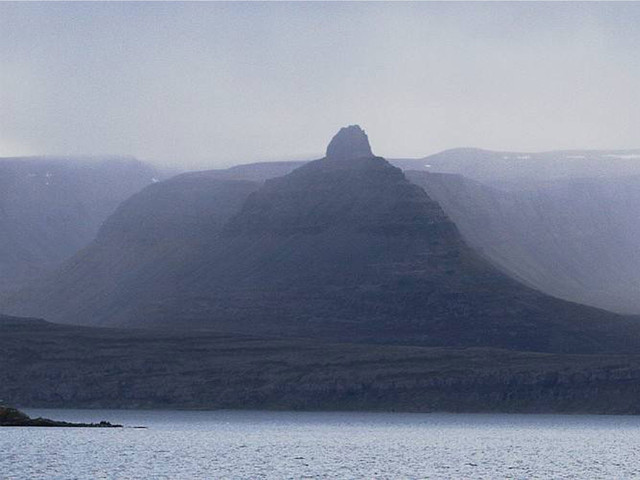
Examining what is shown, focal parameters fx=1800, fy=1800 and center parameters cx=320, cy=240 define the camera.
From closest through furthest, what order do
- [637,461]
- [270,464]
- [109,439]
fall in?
[270,464] < [637,461] < [109,439]

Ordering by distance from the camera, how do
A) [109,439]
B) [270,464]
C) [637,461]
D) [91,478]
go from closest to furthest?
[91,478] → [270,464] → [637,461] → [109,439]

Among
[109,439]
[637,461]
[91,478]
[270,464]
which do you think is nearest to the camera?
[91,478]

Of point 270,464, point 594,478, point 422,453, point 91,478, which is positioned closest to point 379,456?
point 422,453

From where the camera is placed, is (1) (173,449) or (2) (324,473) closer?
(2) (324,473)

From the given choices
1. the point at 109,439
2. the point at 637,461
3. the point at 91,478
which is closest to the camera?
the point at 91,478

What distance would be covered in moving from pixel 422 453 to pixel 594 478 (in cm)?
3552

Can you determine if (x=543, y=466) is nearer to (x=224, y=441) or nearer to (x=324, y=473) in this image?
(x=324, y=473)

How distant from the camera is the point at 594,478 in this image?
149 metres

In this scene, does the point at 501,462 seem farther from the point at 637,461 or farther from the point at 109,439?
the point at 109,439

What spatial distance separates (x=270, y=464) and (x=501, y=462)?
23.0 meters

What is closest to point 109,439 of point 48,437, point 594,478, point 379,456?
point 48,437

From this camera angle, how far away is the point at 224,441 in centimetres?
19988

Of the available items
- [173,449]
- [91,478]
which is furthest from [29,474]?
[173,449]

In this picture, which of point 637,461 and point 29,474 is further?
point 637,461
